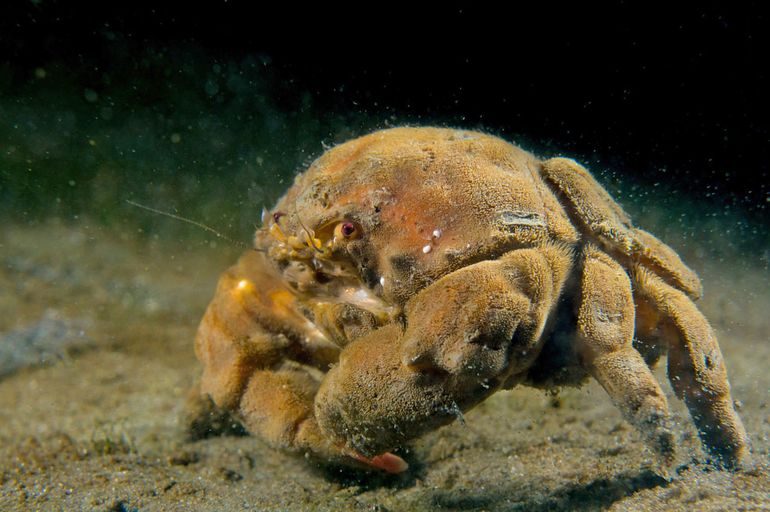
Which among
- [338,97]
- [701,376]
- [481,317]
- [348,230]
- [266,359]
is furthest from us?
[338,97]

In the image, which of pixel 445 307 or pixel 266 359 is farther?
pixel 266 359

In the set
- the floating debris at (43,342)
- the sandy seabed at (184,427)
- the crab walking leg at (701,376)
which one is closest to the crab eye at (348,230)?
the sandy seabed at (184,427)

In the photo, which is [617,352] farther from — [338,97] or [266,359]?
[338,97]

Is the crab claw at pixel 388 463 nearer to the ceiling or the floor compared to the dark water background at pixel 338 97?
nearer to the floor

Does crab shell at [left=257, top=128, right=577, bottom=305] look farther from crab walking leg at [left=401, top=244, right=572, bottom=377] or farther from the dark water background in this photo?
the dark water background

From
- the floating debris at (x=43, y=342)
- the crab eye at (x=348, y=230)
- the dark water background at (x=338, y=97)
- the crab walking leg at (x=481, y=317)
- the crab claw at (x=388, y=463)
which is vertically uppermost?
the dark water background at (x=338, y=97)

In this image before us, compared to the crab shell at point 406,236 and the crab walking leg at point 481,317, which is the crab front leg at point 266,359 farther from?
the crab walking leg at point 481,317

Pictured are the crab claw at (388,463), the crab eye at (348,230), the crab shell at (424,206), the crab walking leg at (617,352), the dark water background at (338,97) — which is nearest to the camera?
the crab walking leg at (617,352)

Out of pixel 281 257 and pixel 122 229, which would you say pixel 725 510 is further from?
pixel 122 229

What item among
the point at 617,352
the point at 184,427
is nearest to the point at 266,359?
the point at 184,427
